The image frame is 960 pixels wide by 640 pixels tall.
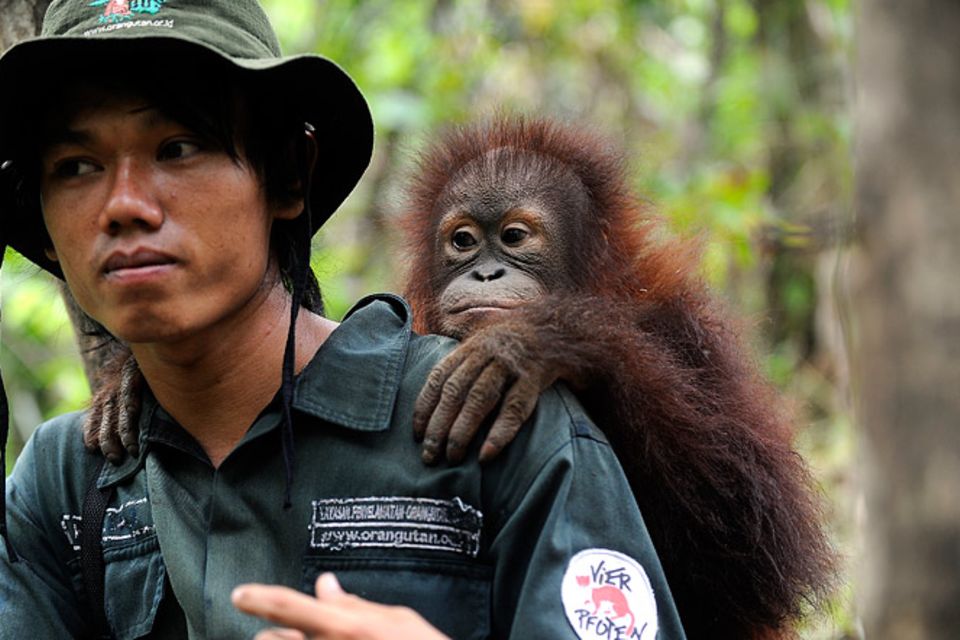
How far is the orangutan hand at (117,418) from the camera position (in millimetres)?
2545

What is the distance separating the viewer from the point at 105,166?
2242mm

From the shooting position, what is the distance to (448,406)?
230 cm

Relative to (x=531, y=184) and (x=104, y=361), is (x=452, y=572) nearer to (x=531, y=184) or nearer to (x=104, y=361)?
(x=104, y=361)

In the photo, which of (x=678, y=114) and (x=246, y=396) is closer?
(x=246, y=396)

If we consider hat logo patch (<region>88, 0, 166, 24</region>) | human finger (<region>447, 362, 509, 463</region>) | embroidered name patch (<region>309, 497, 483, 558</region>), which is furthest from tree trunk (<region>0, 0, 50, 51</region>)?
embroidered name patch (<region>309, 497, 483, 558</region>)

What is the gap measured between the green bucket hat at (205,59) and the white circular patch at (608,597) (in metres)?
0.83

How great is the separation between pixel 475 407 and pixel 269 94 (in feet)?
2.10

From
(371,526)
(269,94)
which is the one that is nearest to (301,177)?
(269,94)

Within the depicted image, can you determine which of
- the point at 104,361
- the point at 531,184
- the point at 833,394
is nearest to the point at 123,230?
the point at 104,361

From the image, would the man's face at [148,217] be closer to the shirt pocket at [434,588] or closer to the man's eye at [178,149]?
the man's eye at [178,149]

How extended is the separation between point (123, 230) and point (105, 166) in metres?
0.12

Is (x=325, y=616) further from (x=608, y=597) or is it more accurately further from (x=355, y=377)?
(x=355, y=377)

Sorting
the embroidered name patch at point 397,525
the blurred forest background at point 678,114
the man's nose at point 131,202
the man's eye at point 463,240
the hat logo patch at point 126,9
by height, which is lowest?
the embroidered name patch at point 397,525

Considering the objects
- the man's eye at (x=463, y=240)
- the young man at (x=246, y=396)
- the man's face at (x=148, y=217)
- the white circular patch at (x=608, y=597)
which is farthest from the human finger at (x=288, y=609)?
the man's eye at (x=463, y=240)
